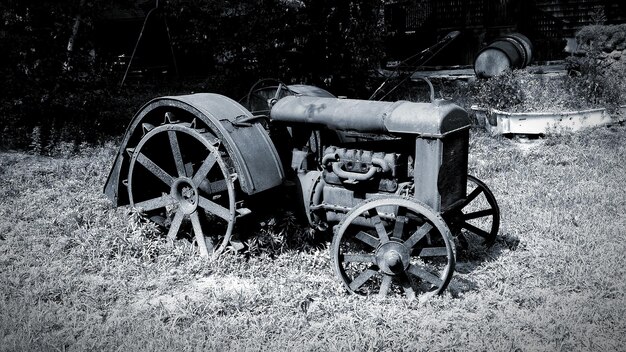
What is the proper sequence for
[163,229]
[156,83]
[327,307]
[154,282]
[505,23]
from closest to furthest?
[327,307]
[154,282]
[163,229]
[156,83]
[505,23]

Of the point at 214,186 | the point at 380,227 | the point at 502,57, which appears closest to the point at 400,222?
the point at 380,227

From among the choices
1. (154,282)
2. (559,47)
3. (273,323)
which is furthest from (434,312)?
(559,47)

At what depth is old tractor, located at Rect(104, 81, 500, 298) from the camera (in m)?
4.33

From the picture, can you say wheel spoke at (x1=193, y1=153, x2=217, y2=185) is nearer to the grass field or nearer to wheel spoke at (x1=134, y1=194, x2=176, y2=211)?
wheel spoke at (x1=134, y1=194, x2=176, y2=211)

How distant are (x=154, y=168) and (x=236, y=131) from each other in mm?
909

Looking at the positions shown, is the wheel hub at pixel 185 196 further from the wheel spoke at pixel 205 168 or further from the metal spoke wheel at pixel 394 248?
the metal spoke wheel at pixel 394 248

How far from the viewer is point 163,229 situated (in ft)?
18.3

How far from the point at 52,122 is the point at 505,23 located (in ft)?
42.3

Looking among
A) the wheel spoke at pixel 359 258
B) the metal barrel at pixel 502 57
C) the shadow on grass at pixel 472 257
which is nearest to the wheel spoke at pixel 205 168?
the wheel spoke at pixel 359 258

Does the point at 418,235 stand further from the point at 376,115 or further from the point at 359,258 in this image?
the point at 376,115

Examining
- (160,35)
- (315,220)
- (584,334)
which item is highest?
(160,35)

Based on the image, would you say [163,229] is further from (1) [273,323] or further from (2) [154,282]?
(1) [273,323]

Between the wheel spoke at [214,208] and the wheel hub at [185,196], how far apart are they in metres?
0.06

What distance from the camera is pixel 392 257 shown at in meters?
4.25
